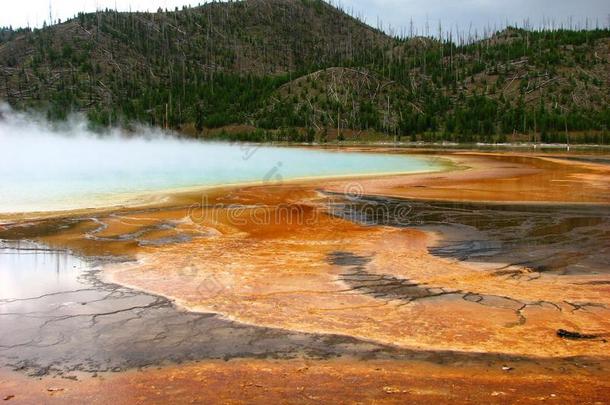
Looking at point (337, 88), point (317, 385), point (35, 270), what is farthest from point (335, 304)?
point (337, 88)

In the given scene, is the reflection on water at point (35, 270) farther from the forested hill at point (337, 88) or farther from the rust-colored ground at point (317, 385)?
the forested hill at point (337, 88)

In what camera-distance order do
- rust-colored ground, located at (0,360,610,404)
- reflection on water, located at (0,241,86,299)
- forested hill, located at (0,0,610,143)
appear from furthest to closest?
forested hill, located at (0,0,610,143), reflection on water, located at (0,241,86,299), rust-colored ground, located at (0,360,610,404)

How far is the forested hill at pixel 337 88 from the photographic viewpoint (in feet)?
319

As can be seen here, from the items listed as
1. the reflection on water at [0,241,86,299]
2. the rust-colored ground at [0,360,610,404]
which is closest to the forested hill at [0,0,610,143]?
the reflection on water at [0,241,86,299]

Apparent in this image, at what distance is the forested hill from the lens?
9719 centimetres

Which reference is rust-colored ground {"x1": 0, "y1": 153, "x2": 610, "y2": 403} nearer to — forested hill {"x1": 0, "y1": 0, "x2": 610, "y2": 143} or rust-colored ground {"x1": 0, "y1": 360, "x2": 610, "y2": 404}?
rust-colored ground {"x1": 0, "y1": 360, "x2": 610, "y2": 404}

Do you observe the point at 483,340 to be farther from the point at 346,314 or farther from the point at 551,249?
the point at 551,249

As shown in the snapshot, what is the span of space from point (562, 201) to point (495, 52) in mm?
114749

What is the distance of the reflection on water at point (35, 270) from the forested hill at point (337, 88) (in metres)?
84.8

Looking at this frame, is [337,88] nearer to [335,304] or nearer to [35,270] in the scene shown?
[35,270]

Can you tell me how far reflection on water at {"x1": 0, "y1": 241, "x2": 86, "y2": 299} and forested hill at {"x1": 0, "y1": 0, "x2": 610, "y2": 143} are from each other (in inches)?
3338

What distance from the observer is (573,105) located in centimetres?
9806

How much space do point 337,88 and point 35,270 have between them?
10323 centimetres

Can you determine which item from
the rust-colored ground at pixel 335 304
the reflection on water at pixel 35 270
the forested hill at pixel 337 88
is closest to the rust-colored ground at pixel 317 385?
the rust-colored ground at pixel 335 304
